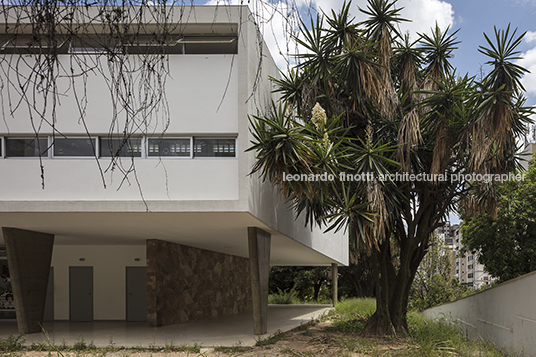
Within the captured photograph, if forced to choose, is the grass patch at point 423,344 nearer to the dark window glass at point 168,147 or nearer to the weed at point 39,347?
the dark window glass at point 168,147

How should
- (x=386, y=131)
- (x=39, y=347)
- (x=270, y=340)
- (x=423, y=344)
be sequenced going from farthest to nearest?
1. (x=386, y=131)
2. (x=270, y=340)
3. (x=39, y=347)
4. (x=423, y=344)

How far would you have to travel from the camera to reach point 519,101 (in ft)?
38.4

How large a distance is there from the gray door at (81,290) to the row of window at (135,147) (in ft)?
27.4

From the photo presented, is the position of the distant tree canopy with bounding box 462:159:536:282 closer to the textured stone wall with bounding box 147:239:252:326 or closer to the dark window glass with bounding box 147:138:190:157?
the textured stone wall with bounding box 147:239:252:326

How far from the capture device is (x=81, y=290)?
59.2 ft

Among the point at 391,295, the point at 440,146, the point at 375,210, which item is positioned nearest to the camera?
the point at 375,210

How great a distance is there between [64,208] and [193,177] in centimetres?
277

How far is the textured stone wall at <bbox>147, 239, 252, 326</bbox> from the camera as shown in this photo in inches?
599

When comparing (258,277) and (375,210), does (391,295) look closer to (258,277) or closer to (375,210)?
(258,277)

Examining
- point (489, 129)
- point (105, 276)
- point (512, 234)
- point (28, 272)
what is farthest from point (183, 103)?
point (512, 234)

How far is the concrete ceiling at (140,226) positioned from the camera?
10883mm

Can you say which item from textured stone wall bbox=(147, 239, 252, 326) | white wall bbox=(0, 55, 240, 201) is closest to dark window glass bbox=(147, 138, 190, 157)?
white wall bbox=(0, 55, 240, 201)

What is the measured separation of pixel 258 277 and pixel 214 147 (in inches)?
159

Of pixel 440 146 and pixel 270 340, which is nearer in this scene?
pixel 440 146
